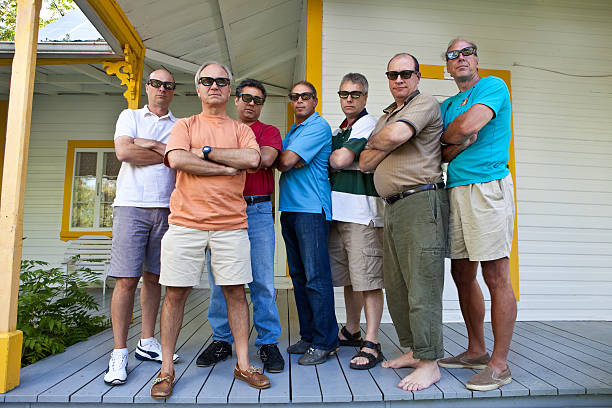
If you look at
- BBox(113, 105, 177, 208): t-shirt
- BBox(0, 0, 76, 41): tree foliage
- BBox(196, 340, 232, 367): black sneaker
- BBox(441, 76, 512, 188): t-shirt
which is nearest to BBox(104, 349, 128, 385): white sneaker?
BBox(196, 340, 232, 367): black sneaker

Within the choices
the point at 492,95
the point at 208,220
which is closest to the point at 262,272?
the point at 208,220

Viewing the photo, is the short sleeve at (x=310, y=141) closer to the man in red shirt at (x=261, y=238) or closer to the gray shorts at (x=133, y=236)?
the man in red shirt at (x=261, y=238)

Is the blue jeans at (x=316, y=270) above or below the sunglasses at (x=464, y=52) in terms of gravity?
below

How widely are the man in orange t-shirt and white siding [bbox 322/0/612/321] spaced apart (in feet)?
6.20

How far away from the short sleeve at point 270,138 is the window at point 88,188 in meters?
5.27

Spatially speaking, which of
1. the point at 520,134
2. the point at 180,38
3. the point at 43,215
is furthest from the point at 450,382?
the point at 43,215

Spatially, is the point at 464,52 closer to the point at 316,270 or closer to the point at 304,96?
the point at 304,96

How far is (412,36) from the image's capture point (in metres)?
4.01

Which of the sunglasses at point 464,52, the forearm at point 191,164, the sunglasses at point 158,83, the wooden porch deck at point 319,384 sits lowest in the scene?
the wooden porch deck at point 319,384

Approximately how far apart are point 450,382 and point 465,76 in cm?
170

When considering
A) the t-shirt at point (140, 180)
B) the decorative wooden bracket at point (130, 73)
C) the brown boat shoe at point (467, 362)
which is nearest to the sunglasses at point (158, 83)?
the t-shirt at point (140, 180)

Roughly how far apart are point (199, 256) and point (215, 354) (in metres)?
0.75

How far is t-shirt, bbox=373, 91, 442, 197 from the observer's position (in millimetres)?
2139

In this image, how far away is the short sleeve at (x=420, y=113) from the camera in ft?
6.82
